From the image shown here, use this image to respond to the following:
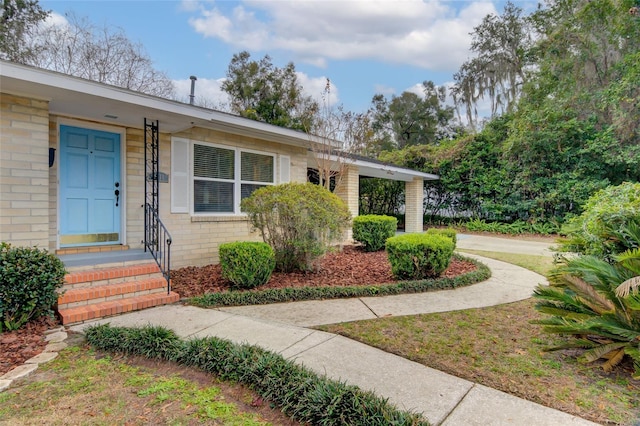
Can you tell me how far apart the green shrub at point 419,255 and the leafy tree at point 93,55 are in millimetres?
14421

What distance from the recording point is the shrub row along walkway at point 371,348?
231cm

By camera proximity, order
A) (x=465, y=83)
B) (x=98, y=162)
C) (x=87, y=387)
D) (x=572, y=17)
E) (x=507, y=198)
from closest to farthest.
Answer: (x=87, y=387) → (x=98, y=162) → (x=572, y=17) → (x=507, y=198) → (x=465, y=83)

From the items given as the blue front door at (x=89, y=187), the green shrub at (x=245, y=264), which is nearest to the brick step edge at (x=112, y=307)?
the green shrub at (x=245, y=264)

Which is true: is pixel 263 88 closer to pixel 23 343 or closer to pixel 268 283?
pixel 268 283

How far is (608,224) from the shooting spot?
149 inches

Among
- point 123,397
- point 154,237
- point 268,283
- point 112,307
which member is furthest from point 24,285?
point 268,283

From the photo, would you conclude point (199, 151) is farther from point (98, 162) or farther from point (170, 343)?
point (170, 343)

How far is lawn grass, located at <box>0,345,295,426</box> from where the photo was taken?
2357 mm

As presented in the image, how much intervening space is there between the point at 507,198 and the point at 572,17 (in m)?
7.44

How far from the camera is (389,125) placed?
31672 millimetres

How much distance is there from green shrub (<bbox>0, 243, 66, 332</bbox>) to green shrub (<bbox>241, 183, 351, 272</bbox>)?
2979mm

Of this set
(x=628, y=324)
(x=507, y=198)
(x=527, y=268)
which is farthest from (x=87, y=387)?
(x=507, y=198)

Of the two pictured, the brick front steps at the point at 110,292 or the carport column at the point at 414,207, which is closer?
the brick front steps at the point at 110,292

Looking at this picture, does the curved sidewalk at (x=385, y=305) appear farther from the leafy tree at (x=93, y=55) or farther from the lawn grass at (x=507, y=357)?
the leafy tree at (x=93, y=55)
